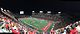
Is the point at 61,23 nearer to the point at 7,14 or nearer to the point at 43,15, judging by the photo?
the point at 43,15

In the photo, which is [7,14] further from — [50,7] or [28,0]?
[50,7]

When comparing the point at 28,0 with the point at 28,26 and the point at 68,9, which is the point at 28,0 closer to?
the point at 28,26

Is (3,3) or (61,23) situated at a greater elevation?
(3,3)

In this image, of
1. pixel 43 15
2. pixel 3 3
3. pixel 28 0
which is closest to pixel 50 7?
pixel 43 15

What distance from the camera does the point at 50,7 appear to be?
7.38 feet

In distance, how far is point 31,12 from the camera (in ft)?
7.38

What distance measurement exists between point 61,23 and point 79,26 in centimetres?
25

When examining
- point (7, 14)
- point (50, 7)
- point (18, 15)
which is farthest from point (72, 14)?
point (7, 14)

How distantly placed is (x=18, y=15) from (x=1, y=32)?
315 millimetres

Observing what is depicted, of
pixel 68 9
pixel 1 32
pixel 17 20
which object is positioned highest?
pixel 68 9

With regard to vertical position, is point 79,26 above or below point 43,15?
below

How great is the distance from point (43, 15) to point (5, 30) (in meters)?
0.54

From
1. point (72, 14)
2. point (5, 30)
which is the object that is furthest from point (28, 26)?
point (72, 14)

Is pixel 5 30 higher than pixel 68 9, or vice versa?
pixel 68 9
